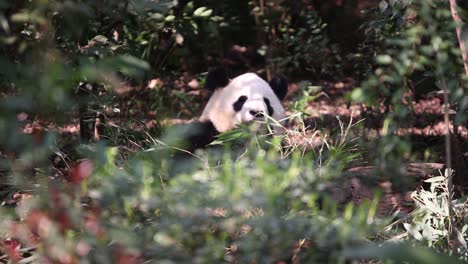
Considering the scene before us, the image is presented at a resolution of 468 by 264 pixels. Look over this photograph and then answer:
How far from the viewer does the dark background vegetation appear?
63.6 inches

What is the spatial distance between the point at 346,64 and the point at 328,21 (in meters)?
0.57

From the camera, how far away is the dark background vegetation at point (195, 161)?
1.61 meters

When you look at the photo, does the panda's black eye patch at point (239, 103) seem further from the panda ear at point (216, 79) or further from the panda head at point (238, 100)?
the panda ear at point (216, 79)

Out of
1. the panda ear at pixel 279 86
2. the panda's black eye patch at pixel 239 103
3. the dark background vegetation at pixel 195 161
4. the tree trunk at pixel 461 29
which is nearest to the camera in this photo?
the dark background vegetation at pixel 195 161

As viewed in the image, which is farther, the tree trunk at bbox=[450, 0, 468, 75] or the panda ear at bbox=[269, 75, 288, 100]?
the panda ear at bbox=[269, 75, 288, 100]

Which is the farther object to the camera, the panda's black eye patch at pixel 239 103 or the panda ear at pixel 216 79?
the panda ear at pixel 216 79

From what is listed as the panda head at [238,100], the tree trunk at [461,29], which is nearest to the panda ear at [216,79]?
the panda head at [238,100]

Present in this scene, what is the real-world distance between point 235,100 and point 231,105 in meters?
0.04

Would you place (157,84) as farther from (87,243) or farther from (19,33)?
(87,243)

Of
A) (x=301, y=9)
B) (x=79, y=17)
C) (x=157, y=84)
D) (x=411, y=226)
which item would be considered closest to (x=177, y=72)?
(x=157, y=84)

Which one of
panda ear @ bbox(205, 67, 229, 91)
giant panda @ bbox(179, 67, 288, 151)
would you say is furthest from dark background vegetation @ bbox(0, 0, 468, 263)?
panda ear @ bbox(205, 67, 229, 91)

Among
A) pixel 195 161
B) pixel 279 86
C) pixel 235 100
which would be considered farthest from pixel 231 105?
pixel 195 161

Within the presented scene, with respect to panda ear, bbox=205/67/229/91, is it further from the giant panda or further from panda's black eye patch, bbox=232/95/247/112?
panda's black eye patch, bbox=232/95/247/112

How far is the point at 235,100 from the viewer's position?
15.1 ft
